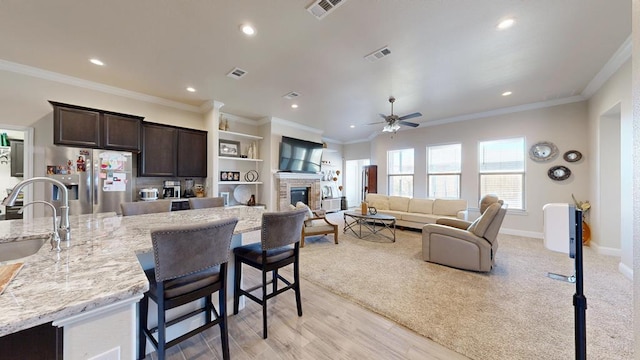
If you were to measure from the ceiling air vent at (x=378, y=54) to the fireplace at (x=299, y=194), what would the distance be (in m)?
4.33

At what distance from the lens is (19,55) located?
3018 mm

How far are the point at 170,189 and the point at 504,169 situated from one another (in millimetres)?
7626

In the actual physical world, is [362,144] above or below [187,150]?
above

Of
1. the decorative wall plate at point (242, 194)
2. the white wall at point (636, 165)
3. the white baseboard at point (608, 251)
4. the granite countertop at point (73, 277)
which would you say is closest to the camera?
the granite countertop at point (73, 277)

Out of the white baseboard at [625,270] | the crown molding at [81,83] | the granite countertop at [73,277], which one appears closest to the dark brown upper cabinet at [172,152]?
the crown molding at [81,83]

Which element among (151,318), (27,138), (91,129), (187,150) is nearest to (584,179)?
(151,318)

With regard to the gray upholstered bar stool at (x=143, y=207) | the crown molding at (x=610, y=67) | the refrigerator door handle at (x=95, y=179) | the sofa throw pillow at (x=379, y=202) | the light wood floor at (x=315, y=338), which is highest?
the crown molding at (x=610, y=67)

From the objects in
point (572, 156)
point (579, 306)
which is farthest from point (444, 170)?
point (579, 306)

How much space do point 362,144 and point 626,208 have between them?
6.52 metres

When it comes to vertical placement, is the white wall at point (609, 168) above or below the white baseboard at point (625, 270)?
above

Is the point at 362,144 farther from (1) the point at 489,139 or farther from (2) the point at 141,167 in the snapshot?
(2) the point at 141,167

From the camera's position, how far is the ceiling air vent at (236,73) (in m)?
3.45

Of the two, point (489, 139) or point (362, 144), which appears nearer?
point (489, 139)

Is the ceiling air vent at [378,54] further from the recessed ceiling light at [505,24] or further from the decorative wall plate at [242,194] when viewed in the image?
the decorative wall plate at [242,194]
